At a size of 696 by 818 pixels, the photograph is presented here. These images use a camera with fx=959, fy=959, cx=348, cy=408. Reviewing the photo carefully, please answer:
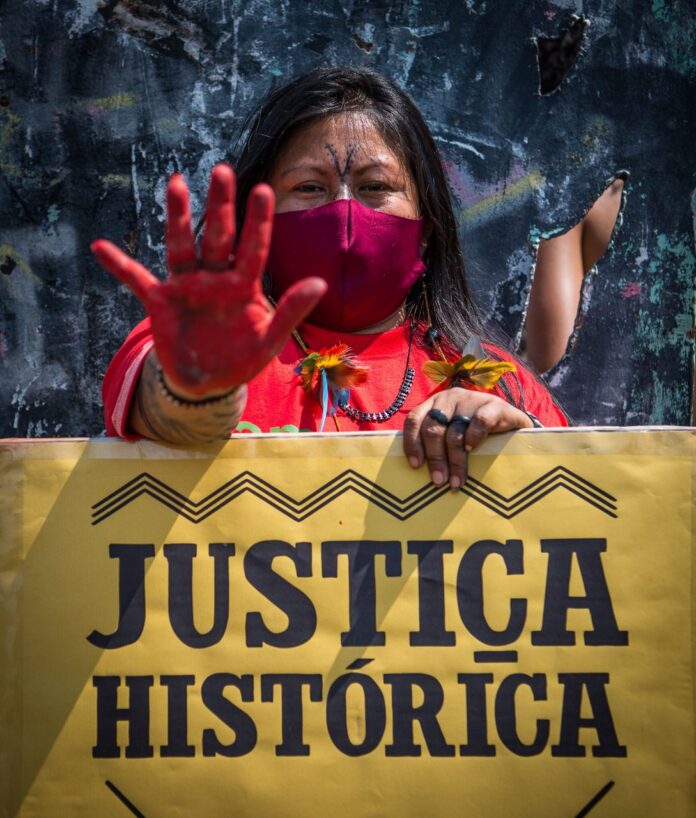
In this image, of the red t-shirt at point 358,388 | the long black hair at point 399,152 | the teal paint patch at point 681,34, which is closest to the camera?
the red t-shirt at point 358,388

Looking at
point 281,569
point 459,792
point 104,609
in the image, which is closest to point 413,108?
point 281,569

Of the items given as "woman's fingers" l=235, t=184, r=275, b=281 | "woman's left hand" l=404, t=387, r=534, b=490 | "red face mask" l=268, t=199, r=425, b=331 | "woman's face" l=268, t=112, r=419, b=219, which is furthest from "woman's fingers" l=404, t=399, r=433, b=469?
"woman's face" l=268, t=112, r=419, b=219

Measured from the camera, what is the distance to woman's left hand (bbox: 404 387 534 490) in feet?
5.16

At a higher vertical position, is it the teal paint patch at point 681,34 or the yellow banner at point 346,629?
the teal paint patch at point 681,34

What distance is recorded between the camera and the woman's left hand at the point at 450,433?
1.57 m

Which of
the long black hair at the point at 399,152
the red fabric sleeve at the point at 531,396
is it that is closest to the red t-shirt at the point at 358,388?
the red fabric sleeve at the point at 531,396

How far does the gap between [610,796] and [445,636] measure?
35 cm

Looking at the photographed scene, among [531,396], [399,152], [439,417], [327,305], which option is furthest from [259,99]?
[439,417]

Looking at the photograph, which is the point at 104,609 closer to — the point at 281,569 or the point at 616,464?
the point at 281,569

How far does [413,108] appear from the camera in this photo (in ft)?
7.58

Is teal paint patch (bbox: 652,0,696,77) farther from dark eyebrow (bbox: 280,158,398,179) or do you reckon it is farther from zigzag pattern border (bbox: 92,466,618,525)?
zigzag pattern border (bbox: 92,466,618,525)

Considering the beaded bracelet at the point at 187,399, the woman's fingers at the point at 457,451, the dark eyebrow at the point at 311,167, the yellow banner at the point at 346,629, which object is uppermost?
the dark eyebrow at the point at 311,167

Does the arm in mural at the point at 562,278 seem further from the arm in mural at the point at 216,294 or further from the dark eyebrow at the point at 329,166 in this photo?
the arm in mural at the point at 216,294

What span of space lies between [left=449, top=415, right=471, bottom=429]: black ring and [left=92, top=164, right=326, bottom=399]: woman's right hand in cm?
37
